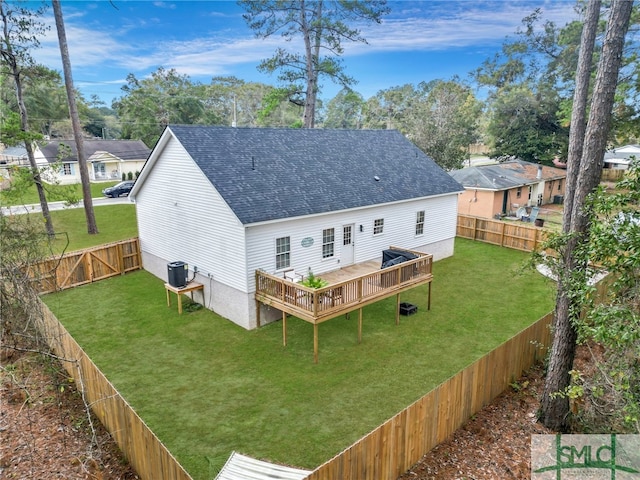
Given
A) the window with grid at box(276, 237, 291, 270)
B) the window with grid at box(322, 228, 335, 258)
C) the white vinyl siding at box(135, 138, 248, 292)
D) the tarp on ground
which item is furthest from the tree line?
the tarp on ground

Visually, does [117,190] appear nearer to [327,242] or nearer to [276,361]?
[327,242]

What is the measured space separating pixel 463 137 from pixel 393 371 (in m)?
33.3

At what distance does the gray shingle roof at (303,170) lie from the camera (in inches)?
512

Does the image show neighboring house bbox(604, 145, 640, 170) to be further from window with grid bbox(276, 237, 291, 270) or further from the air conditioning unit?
the air conditioning unit

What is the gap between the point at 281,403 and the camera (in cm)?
913

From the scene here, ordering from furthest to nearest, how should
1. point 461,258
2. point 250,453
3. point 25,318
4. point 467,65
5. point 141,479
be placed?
point 467,65 < point 461,258 < point 25,318 < point 250,453 < point 141,479

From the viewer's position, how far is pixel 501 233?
2214 cm

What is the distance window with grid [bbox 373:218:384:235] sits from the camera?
16.1m

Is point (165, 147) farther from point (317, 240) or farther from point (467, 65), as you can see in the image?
point (467, 65)

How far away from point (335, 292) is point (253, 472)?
5.57m

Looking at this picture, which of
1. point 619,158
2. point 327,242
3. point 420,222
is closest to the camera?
point 327,242

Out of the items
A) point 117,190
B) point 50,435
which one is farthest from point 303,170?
point 117,190

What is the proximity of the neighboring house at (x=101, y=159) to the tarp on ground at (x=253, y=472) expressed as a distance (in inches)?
1712

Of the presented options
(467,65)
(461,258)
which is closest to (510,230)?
(461,258)
